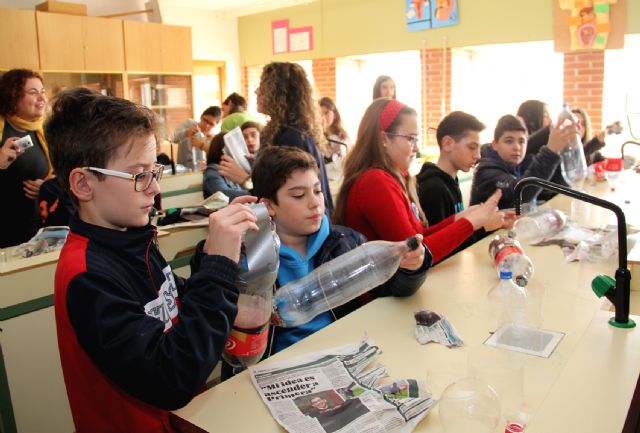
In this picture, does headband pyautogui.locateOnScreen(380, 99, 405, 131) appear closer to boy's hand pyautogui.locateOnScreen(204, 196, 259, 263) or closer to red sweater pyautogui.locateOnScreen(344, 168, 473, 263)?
red sweater pyautogui.locateOnScreen(344, 168, 473, 263)

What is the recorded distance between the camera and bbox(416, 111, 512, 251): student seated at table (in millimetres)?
2588

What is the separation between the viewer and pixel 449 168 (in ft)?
8.86

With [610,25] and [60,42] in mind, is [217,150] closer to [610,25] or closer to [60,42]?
[60,42]

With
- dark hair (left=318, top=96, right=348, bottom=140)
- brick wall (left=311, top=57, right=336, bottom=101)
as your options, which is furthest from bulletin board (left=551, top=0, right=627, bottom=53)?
brick wall (left=311, top=57, right=336, bottom=101)

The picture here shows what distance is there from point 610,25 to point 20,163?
471cm

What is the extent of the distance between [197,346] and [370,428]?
0.37 m

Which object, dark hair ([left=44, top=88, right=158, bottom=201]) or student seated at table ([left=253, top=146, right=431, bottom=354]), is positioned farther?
student seated at table ([left=253, top=146, right=431, bottom=354])

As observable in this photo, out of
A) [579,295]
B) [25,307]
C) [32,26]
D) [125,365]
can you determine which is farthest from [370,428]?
[32,26]

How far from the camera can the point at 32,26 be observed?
581cm

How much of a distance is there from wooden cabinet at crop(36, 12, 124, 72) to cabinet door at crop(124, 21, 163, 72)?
3.6 inches

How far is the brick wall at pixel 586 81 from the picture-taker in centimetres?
509

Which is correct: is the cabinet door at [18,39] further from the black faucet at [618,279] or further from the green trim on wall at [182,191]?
the black faucet at [618,279]

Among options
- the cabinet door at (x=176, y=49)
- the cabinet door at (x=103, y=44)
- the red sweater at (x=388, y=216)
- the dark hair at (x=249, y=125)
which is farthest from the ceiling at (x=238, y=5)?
the red sweater at (x=388, y=216)

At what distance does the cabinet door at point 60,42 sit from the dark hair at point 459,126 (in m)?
4.94
